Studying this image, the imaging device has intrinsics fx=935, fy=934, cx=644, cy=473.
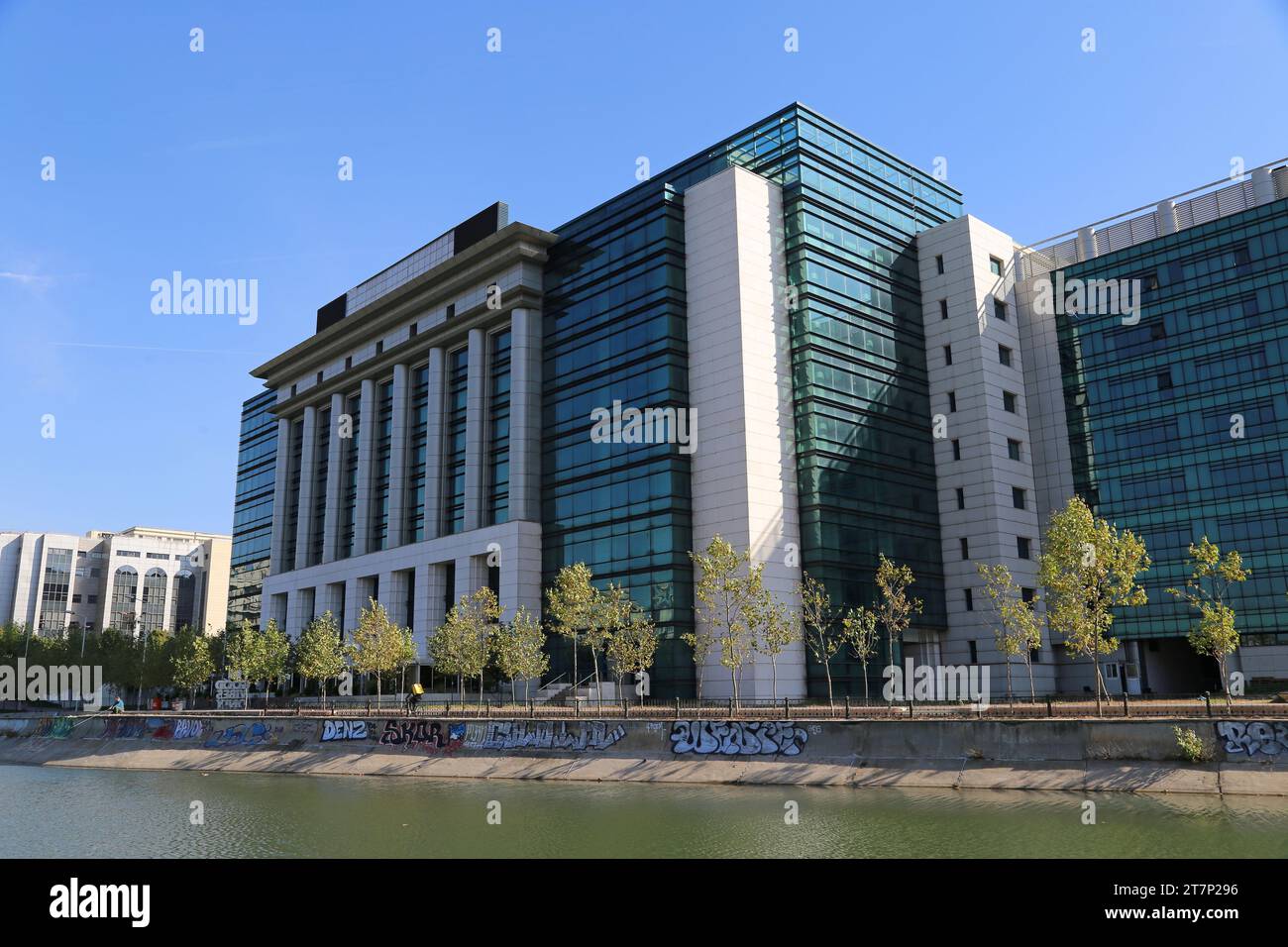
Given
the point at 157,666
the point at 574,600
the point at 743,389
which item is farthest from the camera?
the point at 157,666

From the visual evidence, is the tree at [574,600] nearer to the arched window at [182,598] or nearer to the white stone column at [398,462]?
the white stone column at [398,462]

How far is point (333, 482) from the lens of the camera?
10288 centimetres

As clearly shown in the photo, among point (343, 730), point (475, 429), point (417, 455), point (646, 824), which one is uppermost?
point (475, 429)

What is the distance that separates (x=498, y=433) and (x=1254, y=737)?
6265 centimetres

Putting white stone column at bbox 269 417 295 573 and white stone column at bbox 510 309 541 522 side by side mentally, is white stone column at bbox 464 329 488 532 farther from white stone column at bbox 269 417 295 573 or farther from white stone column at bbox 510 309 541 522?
white stone column at bbox 269 417 295 573

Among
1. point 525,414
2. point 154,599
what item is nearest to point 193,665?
point 525,414

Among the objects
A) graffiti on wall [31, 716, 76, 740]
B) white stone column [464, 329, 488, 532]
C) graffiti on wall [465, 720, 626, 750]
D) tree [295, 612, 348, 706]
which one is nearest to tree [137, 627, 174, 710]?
tree [295, 612, 348, 706]

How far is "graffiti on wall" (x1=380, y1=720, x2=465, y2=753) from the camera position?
2136 inches

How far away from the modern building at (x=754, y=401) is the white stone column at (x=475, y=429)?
25 centimetres

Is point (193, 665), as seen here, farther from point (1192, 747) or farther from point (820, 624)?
point (1192, 747)

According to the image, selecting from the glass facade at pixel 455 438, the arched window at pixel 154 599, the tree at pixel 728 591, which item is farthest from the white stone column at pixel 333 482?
the arched window at pixel 154 599

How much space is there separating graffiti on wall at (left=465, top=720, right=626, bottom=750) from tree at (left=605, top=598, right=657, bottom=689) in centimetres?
987
